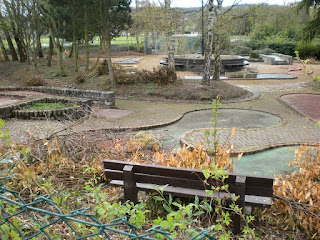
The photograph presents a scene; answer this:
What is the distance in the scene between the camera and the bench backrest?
3.24 m

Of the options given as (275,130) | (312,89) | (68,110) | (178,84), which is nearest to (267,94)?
(312,89)

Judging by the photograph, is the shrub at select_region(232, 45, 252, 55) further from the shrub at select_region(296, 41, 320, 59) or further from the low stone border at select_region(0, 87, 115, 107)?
the low stone border at select_region(0, 87, 115, 107)

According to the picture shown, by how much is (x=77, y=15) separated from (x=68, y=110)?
28.9ft

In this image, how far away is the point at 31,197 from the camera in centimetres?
361

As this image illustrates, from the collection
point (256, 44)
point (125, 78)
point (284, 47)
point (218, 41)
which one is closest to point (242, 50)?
point (256, 44)

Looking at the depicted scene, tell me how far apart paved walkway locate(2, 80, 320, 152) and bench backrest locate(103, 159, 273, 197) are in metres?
1.99

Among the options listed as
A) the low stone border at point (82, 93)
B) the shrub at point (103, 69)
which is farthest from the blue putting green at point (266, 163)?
Answer: the shrub at point (103, 69)

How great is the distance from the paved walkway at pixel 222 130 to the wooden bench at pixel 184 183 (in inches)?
74.1

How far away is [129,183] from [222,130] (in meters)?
5.85

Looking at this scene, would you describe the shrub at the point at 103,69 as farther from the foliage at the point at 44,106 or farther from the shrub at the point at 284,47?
the shrub at the point at 284,47

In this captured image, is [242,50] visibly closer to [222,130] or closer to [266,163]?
[222,130]

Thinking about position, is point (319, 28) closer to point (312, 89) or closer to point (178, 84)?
point (312, 89)

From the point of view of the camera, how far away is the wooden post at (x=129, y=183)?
139 inches

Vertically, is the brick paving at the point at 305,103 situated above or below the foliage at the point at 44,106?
below
